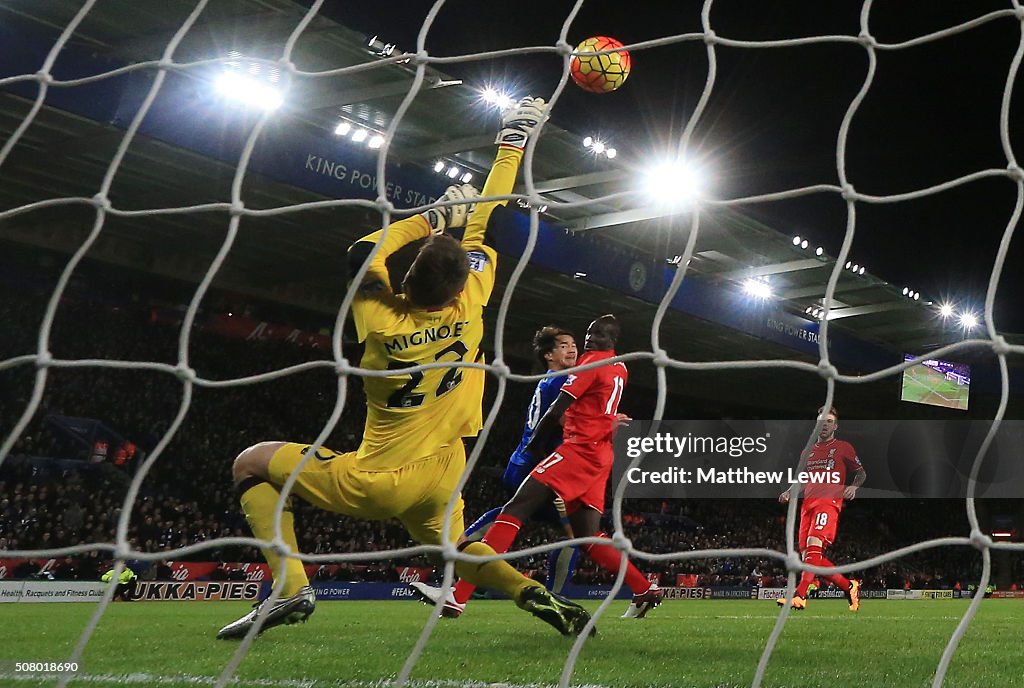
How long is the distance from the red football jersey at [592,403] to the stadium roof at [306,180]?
1.97m

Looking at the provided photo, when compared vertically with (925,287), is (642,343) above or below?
below

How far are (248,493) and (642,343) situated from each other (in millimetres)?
18177

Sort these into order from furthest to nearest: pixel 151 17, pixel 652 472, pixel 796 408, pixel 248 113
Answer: pixel 796 408 → pixel 652 472 → pixel 248 113 → pixel 151 17

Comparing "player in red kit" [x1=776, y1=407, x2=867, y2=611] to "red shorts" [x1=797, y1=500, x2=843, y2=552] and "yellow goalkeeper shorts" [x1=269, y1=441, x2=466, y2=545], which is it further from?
"yellow goalkeeper shorts" [x1=269, y1=441, x2=466, y2=545]

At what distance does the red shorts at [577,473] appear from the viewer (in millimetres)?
4879

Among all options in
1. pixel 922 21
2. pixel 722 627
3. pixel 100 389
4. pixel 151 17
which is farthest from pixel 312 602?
pixel 100 389

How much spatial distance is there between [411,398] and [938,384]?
22067 mm

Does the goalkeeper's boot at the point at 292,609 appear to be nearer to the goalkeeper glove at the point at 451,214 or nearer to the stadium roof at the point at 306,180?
the goalkeeper glove at the point at 451,214

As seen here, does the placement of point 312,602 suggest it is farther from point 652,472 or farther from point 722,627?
point 652,472

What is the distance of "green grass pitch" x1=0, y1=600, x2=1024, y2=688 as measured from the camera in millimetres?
2898

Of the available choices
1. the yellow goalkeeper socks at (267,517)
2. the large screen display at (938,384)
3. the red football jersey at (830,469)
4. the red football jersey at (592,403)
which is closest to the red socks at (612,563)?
the red football jersey at (592,403)

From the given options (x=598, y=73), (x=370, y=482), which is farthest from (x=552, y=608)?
(x=598, y=73)

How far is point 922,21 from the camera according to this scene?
10.2 meters
